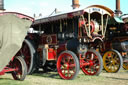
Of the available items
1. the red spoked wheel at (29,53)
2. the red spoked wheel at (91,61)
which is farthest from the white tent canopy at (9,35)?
the red spoked wheel at (91,61)

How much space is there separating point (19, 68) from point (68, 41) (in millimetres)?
1860

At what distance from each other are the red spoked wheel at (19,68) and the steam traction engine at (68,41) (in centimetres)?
118

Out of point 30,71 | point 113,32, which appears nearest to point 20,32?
point 30,71

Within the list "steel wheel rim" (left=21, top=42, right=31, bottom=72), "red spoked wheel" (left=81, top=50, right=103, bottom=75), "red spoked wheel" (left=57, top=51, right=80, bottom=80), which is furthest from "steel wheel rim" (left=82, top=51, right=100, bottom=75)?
"steel wheel rim" (left=21, top=42, right=31, bottom=72)

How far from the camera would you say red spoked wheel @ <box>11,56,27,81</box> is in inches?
238

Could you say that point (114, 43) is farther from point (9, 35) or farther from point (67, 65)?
point (9, 35)

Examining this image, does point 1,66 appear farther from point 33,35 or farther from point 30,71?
point 33,35

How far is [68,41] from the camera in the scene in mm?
7211

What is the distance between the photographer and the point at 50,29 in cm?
826

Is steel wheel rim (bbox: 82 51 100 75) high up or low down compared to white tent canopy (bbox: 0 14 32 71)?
down

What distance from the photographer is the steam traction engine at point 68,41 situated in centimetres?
683

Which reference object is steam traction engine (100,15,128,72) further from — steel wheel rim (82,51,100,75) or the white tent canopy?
the white tent canopy

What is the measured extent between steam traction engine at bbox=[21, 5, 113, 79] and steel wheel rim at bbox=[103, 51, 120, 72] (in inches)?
40.3

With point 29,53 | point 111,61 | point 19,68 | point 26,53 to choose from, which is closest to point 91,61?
point 111,61
